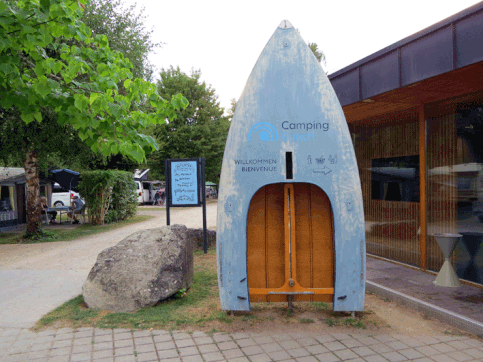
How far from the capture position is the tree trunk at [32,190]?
40.7ft

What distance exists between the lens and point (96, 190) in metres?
15.7

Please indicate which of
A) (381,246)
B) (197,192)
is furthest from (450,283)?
(197,192)

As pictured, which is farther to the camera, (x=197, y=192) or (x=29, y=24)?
(x=197, y=192)

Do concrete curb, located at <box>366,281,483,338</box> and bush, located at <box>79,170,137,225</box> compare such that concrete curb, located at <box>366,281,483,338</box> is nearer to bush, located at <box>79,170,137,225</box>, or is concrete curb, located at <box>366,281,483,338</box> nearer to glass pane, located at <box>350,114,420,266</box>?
glass pane, located at <box>350,114,420,266</box>

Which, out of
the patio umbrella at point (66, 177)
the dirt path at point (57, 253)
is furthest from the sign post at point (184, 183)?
the patio umbrella at point (66, 177)

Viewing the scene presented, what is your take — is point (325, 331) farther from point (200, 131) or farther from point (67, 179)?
point (200, 131)

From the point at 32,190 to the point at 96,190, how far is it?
3403mm

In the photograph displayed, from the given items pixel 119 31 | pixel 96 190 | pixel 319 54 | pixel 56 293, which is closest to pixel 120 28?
pixel 119 31

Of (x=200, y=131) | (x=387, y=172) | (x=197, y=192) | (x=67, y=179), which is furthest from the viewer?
(x=200, y=131)

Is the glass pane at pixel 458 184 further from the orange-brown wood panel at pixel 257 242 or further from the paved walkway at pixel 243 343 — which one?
the orange-brown wood panel at pixel 257 242

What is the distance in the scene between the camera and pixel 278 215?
459 cm

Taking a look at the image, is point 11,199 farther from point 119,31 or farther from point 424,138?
point 424,138

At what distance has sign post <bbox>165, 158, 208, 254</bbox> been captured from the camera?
362 inches

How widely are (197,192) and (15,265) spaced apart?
4.35m
